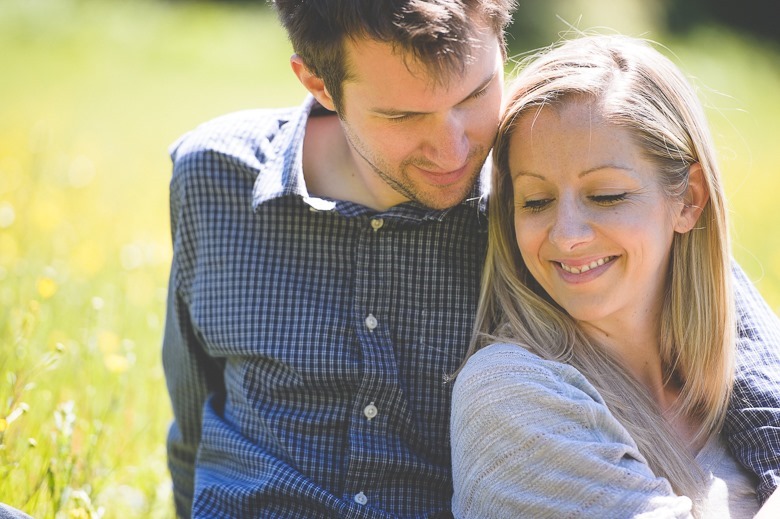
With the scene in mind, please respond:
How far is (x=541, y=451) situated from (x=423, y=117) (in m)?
0.89

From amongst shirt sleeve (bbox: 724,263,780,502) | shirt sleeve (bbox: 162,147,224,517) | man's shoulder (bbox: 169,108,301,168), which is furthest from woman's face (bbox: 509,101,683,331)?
shirt sleeve (bbox: 162,147,224,517)

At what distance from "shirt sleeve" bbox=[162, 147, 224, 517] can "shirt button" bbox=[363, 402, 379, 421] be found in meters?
0.68

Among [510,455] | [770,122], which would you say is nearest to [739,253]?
[510,455]

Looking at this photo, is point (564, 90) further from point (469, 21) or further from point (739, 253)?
point (739, 253)

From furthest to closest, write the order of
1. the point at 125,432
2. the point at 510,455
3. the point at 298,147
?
the point at 125,432 → the point at 298,147 → the point at 510,455

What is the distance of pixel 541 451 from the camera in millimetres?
1983

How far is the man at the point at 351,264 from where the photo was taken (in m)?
2.39

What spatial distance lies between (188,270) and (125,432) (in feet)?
2.68

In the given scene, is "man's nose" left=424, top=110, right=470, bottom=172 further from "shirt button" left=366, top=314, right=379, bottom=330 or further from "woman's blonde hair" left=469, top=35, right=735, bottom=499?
"shirt button" left=366, top=314, right=379, bottom=330

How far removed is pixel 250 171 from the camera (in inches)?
109

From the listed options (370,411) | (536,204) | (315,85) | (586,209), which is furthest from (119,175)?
(586,209)

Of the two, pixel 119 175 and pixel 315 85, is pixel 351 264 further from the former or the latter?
pixel 119 175

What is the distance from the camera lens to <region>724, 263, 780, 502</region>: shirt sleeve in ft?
7.49

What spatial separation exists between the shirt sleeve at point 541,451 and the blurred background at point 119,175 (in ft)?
3.26
